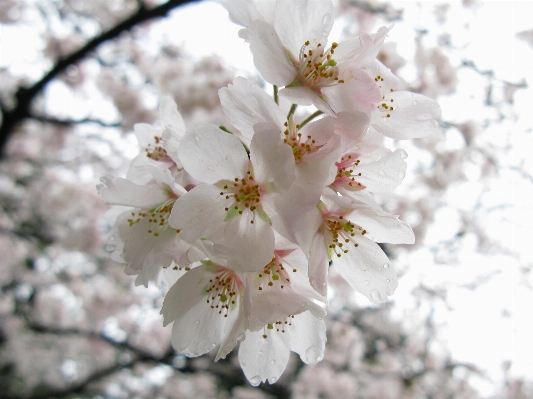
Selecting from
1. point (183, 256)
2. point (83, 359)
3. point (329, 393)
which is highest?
point (183, 256)

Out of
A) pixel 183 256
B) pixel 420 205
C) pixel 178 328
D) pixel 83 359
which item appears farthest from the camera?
pixel 83 359

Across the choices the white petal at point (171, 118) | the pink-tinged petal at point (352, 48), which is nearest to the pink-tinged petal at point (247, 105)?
the pink-tinged petal at point (352, 48)

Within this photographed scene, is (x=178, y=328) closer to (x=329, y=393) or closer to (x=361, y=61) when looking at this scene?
(x=361, y=61)

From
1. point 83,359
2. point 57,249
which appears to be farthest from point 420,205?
point 83,359

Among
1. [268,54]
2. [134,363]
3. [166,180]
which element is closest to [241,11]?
[268,54]

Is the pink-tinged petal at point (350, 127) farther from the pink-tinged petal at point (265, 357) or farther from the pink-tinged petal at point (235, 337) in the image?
the pink-tinged petal at point (265, 357)

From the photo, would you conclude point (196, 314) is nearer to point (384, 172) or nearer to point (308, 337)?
point (308, 337)
